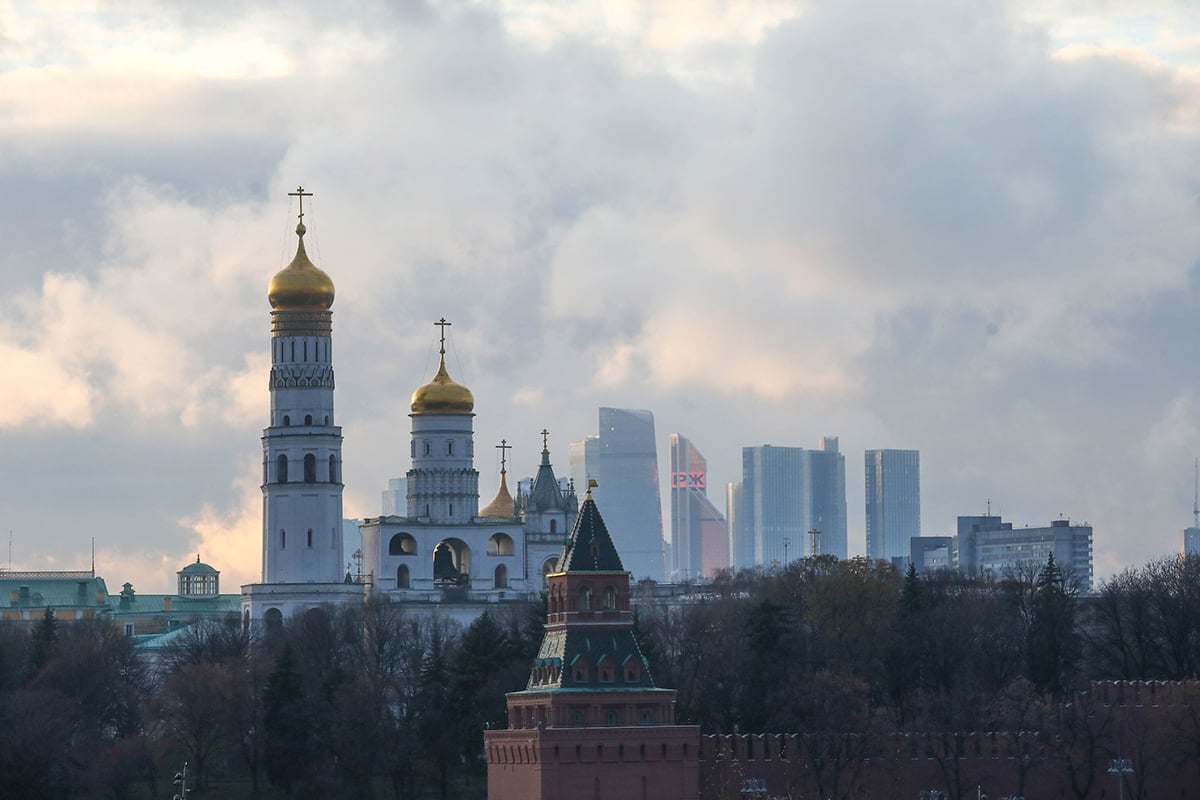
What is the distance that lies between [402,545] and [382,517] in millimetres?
1885

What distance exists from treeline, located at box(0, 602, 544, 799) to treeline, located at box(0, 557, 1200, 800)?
0.08m

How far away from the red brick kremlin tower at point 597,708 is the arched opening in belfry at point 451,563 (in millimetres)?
64651

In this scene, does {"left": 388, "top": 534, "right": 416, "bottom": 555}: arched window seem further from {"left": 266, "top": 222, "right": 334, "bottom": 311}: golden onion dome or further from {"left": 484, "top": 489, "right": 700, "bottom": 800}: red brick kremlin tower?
{"left": 484, "top": 489, "right": 700, "bottom": 800}: red brick kremlin tower

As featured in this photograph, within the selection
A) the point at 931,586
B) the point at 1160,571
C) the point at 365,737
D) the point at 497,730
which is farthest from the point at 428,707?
the point at 1160,571

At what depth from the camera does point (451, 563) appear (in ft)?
557

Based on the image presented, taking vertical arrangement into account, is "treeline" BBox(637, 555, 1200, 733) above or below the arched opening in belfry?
below

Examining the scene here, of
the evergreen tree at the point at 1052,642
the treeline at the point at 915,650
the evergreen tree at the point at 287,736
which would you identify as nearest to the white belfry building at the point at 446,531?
the treeline at the point at 915,650

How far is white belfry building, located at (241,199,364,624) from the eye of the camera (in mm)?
155000

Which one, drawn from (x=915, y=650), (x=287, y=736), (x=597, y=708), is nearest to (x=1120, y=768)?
(x=915, y=650)

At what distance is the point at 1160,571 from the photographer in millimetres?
141750

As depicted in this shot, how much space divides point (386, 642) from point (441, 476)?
3059cm

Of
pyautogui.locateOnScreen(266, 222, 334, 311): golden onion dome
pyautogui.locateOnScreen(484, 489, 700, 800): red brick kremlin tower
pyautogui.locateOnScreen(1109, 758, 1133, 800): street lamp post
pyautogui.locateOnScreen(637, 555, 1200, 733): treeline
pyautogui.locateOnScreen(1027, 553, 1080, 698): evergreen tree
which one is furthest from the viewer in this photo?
pyautogui.locateOnScreen(266, 222, 334, 311): golden onion dome

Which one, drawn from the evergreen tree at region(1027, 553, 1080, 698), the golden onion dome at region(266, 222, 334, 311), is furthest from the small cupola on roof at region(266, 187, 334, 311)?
the evergreen tree at region(1027, 553, 1080, 698)

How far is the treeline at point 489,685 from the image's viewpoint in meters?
113
